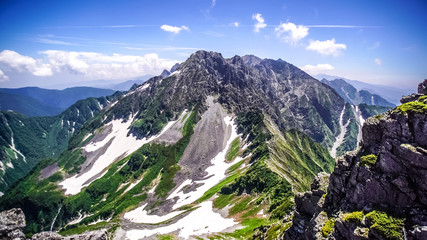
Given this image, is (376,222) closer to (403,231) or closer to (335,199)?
(403,231)

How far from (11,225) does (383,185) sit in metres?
44.2

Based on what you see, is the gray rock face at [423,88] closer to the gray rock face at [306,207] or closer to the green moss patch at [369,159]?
the green moss patch at [369,159]

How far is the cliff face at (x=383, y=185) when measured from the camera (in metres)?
28.3

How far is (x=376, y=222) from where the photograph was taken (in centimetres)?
2870

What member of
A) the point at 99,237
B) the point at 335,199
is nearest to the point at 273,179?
the point at 335,199

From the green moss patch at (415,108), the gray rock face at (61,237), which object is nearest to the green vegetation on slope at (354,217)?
the green moss patch at (415,108)

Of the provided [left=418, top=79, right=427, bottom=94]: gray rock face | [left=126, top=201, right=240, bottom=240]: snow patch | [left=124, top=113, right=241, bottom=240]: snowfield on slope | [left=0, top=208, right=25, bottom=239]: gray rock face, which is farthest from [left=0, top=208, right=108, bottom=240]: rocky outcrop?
[left=126, top=201, right=240, bottom=240]: snow patch

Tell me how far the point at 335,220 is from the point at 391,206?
23.3 feet

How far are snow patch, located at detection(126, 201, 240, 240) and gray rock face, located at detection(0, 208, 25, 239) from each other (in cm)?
8740

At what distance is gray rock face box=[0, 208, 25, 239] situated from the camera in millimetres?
24062

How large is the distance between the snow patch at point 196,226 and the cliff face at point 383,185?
248 ft

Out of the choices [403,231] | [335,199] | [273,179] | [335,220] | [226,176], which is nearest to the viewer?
[403,231]

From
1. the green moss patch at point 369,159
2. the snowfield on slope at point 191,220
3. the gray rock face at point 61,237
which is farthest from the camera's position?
the snowfield on slope at point 191,220

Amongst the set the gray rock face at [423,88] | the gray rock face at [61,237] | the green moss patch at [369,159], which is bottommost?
the gray rock face at [61,237]
